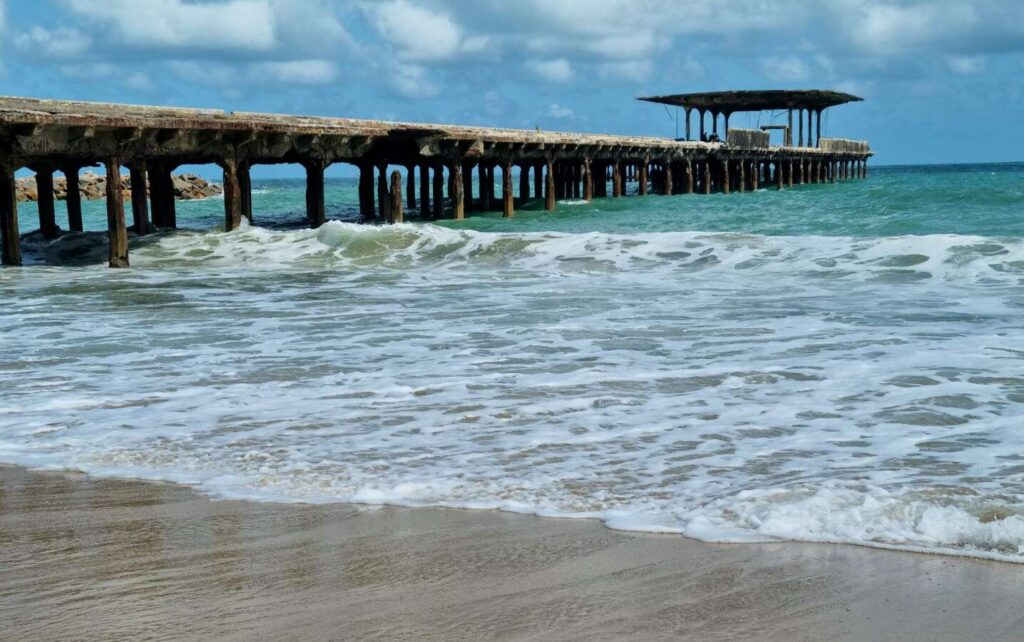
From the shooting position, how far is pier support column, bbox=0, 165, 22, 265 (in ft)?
47.9

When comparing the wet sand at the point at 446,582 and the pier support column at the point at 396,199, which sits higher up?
the pier support column at the point at 396,199

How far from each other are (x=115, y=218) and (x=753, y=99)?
33571mm

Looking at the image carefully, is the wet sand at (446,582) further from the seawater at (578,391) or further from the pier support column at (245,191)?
the pier support column at (245,191)

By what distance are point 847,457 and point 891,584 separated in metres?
1.48

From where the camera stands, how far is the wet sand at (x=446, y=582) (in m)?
2.82

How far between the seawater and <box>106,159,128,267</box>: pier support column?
1.62 metres

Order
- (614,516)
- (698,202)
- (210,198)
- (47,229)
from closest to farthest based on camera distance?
(614,516)
(47,229)
(698,202)
(210,198)

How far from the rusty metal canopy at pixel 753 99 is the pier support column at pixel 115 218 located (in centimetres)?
3172

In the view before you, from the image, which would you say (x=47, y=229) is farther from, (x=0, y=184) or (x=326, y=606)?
(x=326, y=606)

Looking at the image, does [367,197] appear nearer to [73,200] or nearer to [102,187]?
[73,200]

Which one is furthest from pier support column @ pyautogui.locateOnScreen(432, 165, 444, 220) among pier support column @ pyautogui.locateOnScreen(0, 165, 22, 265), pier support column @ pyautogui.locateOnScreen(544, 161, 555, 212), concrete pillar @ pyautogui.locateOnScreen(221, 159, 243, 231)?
pier support column @ pyautogui.locateOnScreen(0, 165, 22, 265)

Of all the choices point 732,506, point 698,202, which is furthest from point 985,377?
point 698,202

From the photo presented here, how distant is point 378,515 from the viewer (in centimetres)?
391

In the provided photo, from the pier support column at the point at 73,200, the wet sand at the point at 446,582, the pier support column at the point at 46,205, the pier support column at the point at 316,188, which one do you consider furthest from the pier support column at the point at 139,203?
the wet sand at the point at 446,582
